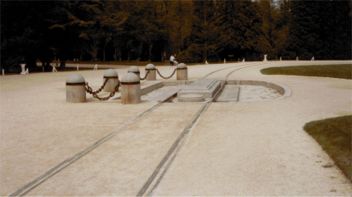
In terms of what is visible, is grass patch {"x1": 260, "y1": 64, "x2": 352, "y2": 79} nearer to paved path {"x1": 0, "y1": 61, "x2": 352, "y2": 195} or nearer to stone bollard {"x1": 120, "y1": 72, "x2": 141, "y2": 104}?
paved path {"x1": 0, "y1": 61, "x2": 352, "y2": 195}

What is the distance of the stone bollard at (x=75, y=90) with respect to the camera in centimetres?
1477

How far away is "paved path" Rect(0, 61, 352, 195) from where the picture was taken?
6008 mm

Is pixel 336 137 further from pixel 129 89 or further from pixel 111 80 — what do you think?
pixel 111 80

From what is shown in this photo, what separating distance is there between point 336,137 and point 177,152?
3242 millimetres

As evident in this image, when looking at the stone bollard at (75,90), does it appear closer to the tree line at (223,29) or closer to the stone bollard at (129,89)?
the stone bollard at (129,89)

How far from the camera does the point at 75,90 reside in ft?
48.4

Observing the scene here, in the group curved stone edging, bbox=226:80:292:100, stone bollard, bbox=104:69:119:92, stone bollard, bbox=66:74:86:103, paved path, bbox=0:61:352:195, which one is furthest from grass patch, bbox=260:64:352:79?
→ stone bollard, bbox=66:74:86:103

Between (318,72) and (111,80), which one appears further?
(318,72)

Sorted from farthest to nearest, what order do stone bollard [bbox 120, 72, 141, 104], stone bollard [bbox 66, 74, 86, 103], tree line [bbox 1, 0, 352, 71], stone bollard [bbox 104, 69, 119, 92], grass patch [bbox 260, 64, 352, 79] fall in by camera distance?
tree line [bbox 1, 0, 352, 71], grass patch [bbox 260, 64, 352, 79], stone bollard [bbox 104, 69, 119, 92], stone bollard [bbox 66, 74, 86, 103], stone bollard [bbox 120, 72, 141, 104]

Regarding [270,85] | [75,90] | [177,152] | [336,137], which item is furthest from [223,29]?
[177,152]

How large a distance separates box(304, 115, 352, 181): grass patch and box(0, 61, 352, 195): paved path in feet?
0.52

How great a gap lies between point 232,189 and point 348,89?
13279mm

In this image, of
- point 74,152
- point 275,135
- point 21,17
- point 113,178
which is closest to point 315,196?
point 113,178

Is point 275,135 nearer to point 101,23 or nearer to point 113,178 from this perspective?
point 113,178
